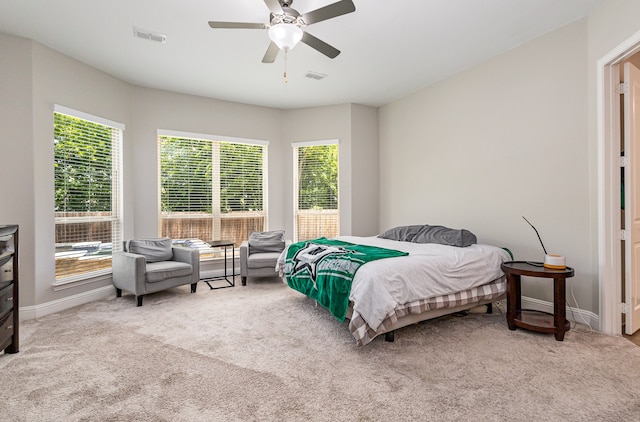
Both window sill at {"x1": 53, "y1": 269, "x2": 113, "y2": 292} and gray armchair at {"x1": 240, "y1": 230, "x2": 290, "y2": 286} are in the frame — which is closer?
window sill at {"x1": 53, "y1": 269, "x2": 113, "y2": 292}

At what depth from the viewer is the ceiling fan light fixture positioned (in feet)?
8.45

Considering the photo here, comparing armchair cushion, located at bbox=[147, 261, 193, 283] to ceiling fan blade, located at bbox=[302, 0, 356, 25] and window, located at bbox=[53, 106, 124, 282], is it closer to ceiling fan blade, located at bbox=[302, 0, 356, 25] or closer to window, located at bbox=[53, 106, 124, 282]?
window, located at bbox=[53, 106, 124, 282]

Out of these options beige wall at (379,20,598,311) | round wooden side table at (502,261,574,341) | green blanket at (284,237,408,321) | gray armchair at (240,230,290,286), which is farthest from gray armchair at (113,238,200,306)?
round wooden side table at (502,261,574,341)

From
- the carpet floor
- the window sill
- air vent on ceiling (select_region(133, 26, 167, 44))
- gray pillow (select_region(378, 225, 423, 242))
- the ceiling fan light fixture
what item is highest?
air vent on ceiling (select_region(133, 26, 167, 44))

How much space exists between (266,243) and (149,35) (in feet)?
10.0

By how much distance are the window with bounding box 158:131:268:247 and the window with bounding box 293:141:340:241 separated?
2.04 ft

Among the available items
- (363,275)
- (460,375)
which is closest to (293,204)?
(363,275)

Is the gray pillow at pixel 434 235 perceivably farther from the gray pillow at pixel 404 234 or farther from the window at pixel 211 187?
the window at pixel 211 187

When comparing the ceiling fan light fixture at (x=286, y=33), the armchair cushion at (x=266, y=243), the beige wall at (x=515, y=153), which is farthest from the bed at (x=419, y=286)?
the ceiling fan light fixture at (x=286, y=33)

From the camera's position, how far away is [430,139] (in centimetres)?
489

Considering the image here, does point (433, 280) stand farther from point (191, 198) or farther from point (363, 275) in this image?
point (191, 198)

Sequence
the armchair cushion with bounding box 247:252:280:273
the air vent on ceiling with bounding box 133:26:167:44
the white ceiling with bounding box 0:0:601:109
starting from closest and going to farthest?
1. the white ceiling with bounding box 0:0:601:109
2. the air vent on ceiling with bounding box 133:26:167:44
3. the armchair cushion with bounding box 247:252:280:273

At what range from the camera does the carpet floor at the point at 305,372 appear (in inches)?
74.4

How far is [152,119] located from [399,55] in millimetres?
3711
